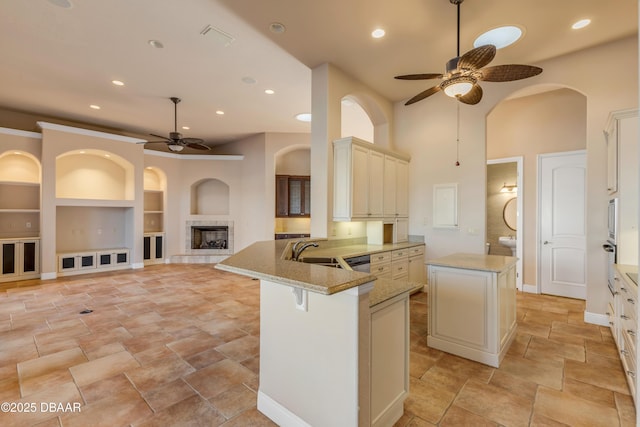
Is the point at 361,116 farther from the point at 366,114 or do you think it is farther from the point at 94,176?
the point at 94,176

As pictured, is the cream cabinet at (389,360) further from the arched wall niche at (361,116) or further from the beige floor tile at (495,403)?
the arched wall niche at (361,116)

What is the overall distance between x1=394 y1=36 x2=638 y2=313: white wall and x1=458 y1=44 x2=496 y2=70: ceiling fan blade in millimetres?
2302

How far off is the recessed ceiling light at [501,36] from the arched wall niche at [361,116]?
5.84ft

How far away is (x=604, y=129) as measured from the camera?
3572mm

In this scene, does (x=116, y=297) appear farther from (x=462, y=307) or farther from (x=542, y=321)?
(x=542, y=321)

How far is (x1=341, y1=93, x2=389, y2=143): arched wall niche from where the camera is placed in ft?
16.5

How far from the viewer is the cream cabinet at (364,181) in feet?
13.5

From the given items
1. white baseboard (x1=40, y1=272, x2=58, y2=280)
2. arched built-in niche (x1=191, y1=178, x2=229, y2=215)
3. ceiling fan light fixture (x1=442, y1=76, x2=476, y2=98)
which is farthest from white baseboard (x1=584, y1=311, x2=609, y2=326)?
white baseboard (x1=40, y1=272, x2=58, y2=280)

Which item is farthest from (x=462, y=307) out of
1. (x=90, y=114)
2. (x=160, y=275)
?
(x=90, y=114)

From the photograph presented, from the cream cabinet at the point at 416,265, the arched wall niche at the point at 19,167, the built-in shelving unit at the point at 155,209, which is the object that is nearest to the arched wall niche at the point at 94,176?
the arched wall niche at the point at 19,167

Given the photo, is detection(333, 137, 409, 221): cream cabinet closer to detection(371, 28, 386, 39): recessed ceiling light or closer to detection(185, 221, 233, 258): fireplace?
detection(371, 28, 386, 39): recessed ceiling light

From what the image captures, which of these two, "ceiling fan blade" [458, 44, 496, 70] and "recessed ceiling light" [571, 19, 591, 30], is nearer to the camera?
"ceiling fan blade" [458, 44, 496, 70]

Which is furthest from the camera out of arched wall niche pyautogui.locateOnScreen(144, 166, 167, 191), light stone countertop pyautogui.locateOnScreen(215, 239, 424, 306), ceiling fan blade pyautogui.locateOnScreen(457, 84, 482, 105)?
arched wall niche pyautogui.locateOnScreen(144, 166, 167, 191)

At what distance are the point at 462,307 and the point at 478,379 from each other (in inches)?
23.7
